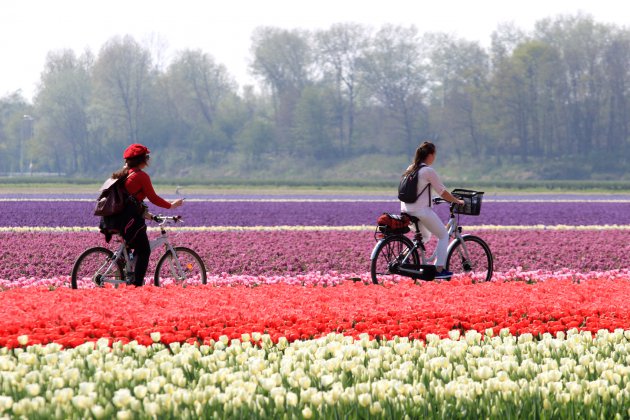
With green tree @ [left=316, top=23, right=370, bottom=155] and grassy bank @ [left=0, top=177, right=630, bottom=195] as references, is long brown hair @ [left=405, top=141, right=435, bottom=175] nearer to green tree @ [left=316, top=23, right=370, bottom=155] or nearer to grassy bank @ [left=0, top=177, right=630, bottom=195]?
grassy bank @ [left=0, top=177, right=630, bottom=195]

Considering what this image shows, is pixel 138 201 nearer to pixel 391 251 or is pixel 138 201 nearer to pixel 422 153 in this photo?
pixel 391 251

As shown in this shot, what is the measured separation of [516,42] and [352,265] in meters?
87.1

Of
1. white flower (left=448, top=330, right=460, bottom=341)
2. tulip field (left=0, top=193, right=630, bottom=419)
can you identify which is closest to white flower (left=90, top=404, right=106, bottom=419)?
tulip field (left=0, top=193, right=630, bottom=419)

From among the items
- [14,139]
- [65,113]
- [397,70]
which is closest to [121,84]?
[65,113]

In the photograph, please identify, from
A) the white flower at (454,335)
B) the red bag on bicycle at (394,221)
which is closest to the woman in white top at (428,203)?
the red bag on bicycle at (394,221)

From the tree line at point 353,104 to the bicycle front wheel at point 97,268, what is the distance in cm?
7320

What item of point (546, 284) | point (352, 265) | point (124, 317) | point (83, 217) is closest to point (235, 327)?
point (124, 317)

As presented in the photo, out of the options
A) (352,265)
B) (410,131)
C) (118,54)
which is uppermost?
(118,54)

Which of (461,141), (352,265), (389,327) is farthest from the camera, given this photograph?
(461,141)

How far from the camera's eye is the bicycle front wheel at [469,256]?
11.3m

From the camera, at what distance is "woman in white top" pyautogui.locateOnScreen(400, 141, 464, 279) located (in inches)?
413

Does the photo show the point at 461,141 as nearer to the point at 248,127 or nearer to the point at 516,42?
the point at 516,42

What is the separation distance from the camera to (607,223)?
21.7 m

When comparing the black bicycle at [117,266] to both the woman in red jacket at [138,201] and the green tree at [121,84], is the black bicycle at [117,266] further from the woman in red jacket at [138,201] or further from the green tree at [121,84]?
the green tree at [121,84]
